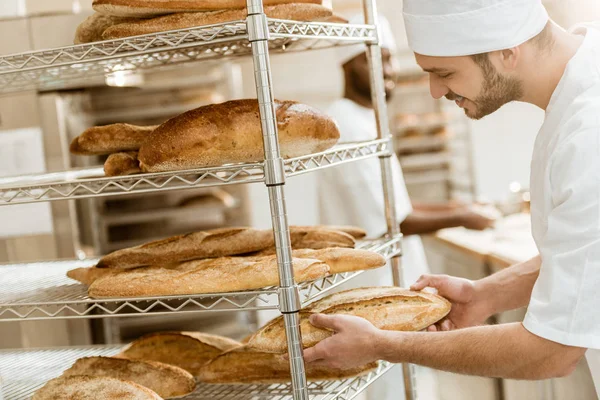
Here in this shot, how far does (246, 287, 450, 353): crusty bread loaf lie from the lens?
60.4 inches

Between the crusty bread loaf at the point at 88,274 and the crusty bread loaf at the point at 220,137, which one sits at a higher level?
the crusty bread loaf at the point at 220,137

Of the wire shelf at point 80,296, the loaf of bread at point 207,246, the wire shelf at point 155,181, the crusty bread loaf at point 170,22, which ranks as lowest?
the wire shelf at point 80,296

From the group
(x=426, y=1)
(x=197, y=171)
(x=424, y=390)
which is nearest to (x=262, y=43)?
(x=197, y=171)

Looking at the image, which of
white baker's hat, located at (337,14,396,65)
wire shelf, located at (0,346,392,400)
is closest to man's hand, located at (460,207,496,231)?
white baker's hat, located at (337,14,396,65)

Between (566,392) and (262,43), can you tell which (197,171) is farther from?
(566,392)

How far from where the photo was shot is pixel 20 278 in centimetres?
204

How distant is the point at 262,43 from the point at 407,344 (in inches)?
27.0

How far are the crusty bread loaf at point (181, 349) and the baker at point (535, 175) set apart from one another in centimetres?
49

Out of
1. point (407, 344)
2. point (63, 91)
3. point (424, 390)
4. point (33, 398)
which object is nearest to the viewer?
point (407, 344)

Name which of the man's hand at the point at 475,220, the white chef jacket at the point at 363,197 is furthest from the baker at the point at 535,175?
the man's hand at the point at 475,220

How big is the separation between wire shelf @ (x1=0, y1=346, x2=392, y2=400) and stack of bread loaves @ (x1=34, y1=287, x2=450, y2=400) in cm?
2

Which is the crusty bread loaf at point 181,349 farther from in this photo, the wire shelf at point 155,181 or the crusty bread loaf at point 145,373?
the wire shelf at point 155,181

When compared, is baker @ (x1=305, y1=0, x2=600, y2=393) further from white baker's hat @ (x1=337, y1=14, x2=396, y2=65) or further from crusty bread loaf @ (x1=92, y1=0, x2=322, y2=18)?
white baker's hat @ (x1=337, y1=14, x2=396, y2=65)

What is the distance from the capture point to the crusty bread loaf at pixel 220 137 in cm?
153
